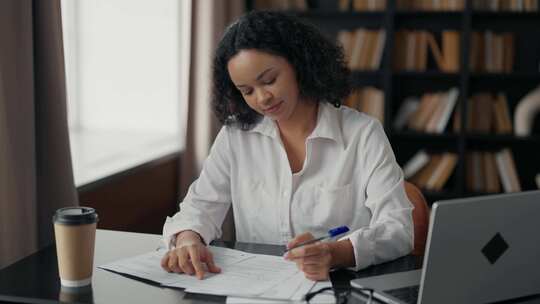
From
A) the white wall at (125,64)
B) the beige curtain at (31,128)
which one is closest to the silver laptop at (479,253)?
the beige curtain at (31,128)

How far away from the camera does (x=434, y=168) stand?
4.16 meters

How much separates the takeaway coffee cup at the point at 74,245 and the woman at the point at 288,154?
0.29 meters

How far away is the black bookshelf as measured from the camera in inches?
158

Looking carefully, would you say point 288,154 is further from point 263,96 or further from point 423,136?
point 423,136

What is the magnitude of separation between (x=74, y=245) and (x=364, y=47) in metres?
3.04

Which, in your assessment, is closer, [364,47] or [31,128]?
[31,128]

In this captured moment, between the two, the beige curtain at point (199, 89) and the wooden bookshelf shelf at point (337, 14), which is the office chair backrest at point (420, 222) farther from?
the wooden bookshelf shelf at point (337, 14)

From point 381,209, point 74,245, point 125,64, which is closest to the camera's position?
point 74,245

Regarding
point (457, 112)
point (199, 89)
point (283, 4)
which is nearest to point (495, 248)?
point (199, 89)

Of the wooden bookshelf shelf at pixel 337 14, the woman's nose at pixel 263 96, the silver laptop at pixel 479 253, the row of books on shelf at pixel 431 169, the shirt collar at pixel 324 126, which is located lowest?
the row of books on shelf at pixel 431 169

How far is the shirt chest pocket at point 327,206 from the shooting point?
1822mm

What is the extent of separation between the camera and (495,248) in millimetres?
1255

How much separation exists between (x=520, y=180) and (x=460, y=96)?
Result: 0.68 metres

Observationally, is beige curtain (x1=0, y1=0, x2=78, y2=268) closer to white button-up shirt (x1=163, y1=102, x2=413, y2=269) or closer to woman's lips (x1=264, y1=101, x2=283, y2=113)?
white button-up shirt (x1=163, y1=102, x2=413, y2=269)
